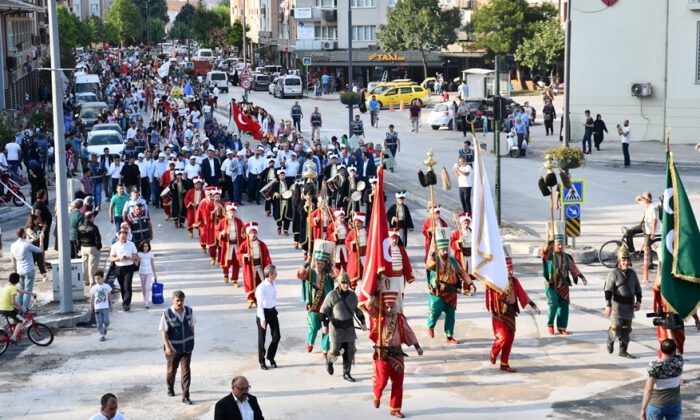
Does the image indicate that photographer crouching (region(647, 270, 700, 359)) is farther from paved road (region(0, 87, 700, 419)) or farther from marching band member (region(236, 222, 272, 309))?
marching band member (region(236, 222, 272, 309))

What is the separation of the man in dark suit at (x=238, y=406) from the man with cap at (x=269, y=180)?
1601 centimetres

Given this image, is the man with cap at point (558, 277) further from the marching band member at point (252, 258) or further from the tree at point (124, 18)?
the tree at point (124, 18)

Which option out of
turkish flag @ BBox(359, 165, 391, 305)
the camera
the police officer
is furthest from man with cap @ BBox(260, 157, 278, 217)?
the camera

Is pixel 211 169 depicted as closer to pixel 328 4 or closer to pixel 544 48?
pixel 544 48

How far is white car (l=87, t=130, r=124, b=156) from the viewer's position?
36.8 metres

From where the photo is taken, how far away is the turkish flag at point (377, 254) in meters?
14.4

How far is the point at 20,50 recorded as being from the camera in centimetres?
5656

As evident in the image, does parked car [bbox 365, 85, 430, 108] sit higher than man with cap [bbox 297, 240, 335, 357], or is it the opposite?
parked car [bbox 365, 85, 430, 108]

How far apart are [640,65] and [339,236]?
25.0 m

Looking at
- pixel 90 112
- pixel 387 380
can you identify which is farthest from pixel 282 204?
pixel 90 112

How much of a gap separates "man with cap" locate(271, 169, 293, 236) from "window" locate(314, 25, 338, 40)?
194 ft

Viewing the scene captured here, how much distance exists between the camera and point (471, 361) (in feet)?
51.7

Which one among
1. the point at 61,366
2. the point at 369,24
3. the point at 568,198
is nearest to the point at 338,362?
the point at 61,366

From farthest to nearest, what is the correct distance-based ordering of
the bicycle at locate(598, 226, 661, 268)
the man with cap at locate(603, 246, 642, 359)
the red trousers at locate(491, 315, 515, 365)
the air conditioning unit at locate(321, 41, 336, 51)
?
1. the air conditioning unit at locate(321, 41, 336, 51)
2. the bicycle at locate(598, 226, 661, 268)
3. the man with cap at locate(603, 246, 642, 359)
4. the red trousers at locate(491, 315, 515, 365)
